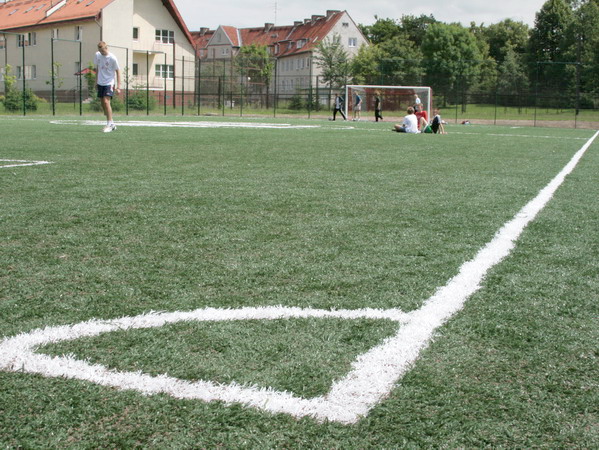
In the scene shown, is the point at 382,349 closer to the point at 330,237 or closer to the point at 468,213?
the point at 330,237

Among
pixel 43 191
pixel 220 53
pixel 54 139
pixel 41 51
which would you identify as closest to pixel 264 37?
pixel 220 53

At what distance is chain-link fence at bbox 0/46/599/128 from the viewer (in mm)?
35719

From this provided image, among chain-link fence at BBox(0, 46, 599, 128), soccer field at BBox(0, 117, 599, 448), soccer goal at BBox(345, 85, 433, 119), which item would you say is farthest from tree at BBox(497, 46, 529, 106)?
soccer field at BBox(0, 117, 599, 448)

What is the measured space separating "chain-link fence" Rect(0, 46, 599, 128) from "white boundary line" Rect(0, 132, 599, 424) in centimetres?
3073

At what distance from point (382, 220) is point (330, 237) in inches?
29.7

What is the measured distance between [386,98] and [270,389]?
133 feet

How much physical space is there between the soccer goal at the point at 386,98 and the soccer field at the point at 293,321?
35110mm

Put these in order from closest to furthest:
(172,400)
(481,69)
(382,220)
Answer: (172,400)
(382,220)
(481,69)

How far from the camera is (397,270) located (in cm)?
329

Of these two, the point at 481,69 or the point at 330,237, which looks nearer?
the point at 330,237

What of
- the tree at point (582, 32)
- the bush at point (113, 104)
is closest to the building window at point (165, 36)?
the bush at point (113, 104)

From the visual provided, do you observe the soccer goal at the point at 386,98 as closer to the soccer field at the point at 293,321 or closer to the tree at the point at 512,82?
the tree at the point at 512,82

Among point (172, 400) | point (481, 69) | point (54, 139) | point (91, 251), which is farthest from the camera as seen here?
point (481, 69)

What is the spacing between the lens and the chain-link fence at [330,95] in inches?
1406
